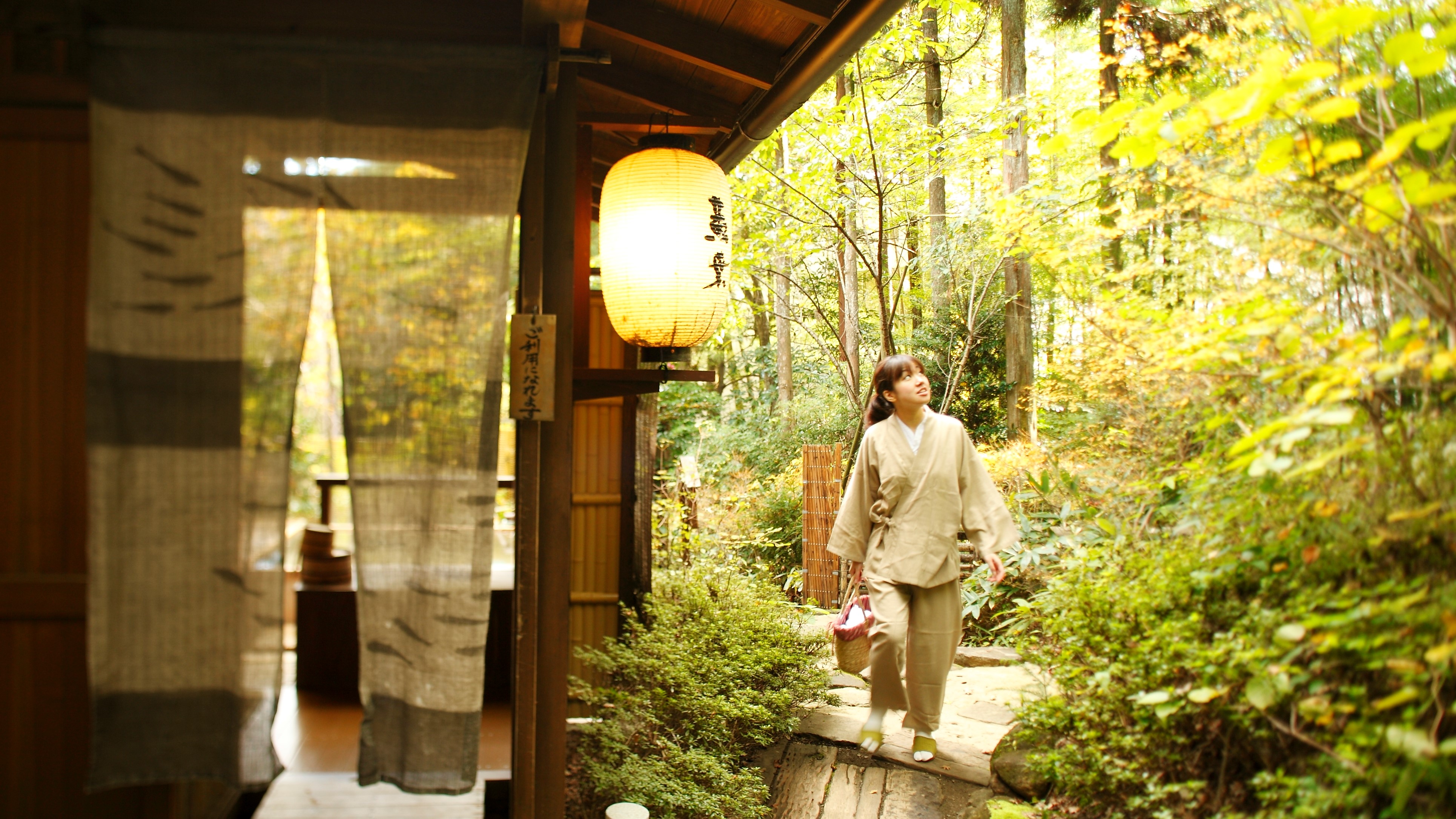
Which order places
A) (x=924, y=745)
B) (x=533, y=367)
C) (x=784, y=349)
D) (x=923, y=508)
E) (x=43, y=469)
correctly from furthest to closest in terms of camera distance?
(x=784, y=349) → (x=924, y=745) → (x=923, y=508) → (x=533, y=367) → (x=43, y=469)

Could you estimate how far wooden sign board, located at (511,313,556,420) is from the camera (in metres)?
3.50

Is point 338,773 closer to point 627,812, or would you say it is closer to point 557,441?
point 627,812

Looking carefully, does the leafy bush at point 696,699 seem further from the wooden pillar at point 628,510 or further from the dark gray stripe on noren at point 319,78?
the dark gray stripe on noren at point 319,78

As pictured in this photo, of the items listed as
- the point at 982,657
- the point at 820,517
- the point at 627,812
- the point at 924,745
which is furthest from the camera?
the point at 820,517

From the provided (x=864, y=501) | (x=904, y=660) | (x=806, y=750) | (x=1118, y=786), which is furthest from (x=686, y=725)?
(x=1118, y=786)

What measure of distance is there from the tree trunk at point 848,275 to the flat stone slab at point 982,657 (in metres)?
3.08

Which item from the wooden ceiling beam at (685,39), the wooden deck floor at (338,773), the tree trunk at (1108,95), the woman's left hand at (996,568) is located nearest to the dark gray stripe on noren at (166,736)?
the wooden deck floor at (338,773)

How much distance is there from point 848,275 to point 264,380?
8.20 metres

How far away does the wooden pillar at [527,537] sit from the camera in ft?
11.6

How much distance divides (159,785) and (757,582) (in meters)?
4.38

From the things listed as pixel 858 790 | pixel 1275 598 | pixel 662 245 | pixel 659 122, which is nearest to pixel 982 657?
pixel 858 790

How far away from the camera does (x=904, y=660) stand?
4.81 m

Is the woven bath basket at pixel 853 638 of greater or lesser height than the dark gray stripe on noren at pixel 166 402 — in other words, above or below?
below

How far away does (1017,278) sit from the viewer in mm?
12102
